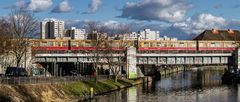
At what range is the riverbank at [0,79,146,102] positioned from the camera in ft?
194

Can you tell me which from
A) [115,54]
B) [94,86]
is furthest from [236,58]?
[94,86]

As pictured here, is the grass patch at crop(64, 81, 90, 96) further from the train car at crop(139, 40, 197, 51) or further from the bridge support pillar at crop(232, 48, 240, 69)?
the bridge support pillar at crop(232, 48, 240, 69)

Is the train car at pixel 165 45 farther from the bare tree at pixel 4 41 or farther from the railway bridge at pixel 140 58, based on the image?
the bare tree at pixel 4 41

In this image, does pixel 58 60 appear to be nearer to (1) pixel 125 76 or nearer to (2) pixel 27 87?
(1) pixel 125 76

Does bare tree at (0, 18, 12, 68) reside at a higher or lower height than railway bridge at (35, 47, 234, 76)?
higher

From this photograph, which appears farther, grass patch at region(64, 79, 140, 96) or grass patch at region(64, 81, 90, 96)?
grass patch at region(64, 79, 140, 96)

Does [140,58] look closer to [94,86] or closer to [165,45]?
[165,45]

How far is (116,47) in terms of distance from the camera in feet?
Answer: 453

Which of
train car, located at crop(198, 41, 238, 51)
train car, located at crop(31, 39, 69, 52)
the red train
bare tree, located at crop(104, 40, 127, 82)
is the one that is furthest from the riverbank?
train car, located at crop(198, 41, 238, 51)

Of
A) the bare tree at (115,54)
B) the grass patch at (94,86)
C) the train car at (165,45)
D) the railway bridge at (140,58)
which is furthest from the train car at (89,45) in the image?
the grass patch at (94,86)

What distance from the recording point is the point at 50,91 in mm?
70375

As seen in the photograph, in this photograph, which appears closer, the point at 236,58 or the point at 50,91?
the point at 50,91

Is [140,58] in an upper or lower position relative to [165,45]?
lower

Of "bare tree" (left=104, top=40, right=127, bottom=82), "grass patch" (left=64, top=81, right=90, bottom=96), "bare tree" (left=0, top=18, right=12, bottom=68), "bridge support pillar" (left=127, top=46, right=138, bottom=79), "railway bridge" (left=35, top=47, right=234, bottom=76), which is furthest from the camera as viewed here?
"bridge support pillar" (left=127, top=46, right=138, bottom=79)
